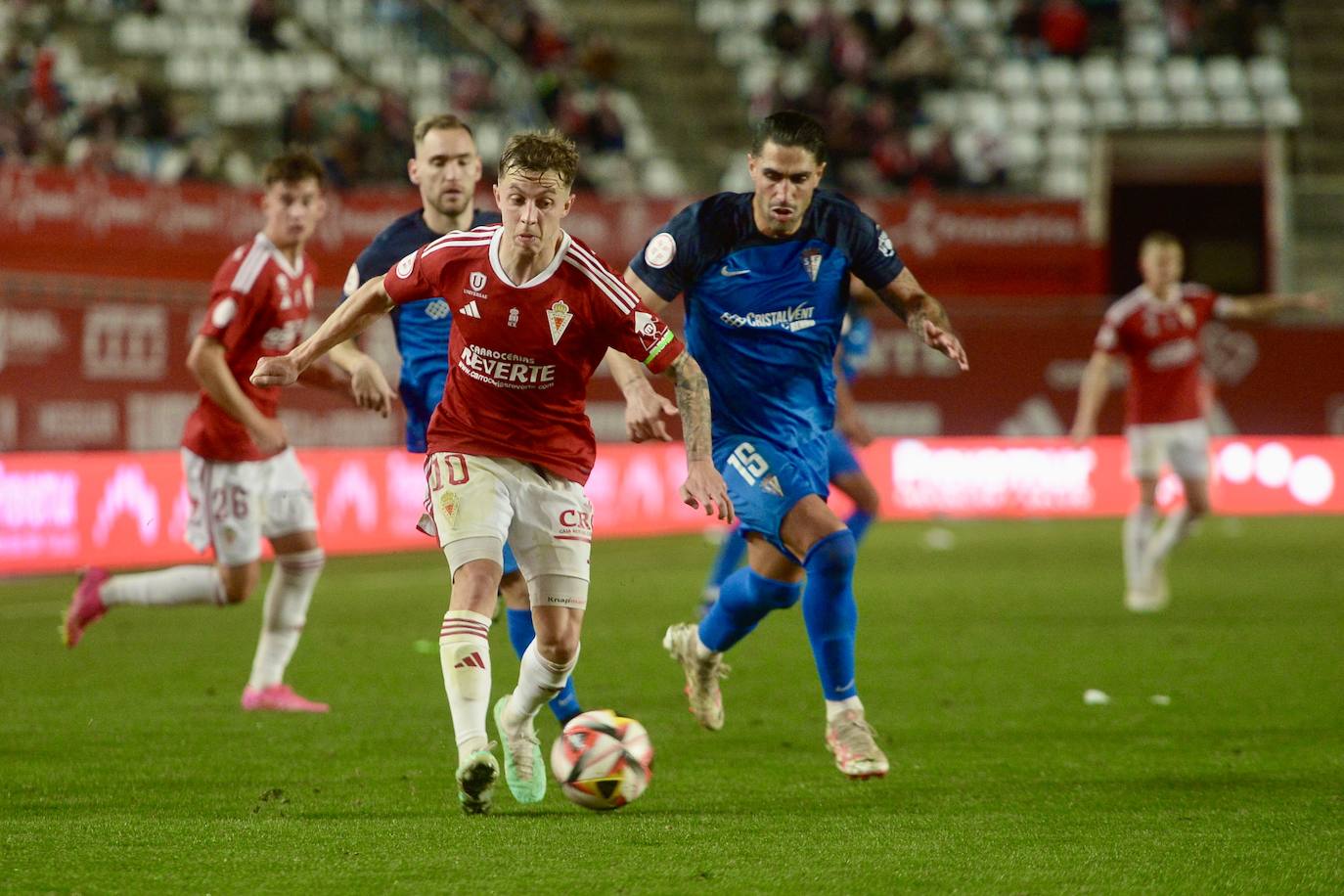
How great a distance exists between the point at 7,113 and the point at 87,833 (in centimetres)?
1384

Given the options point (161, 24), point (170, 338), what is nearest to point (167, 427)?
point (170, 338)

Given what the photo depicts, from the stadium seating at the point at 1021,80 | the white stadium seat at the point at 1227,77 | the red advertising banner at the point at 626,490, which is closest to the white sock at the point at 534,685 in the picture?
the red advertising banner at the point at 626,490

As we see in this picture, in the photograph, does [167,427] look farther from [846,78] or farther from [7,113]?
[846,78]

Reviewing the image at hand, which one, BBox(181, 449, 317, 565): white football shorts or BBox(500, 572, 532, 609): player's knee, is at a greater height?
BBox(181, 449, 317, 565): white football shorts

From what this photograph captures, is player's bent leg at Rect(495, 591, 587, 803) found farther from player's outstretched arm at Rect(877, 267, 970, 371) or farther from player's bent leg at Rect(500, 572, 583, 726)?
player's outstretched arm at Rect(877, 267, 970, 371)

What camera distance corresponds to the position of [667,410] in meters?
5.51

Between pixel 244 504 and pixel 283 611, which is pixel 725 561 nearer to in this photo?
pixel 283 611

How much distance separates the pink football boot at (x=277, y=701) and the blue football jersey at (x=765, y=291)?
232 cm

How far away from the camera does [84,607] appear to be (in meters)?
8.70

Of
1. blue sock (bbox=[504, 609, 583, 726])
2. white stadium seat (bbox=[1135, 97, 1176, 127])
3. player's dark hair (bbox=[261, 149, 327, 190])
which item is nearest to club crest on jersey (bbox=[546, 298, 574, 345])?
blue sock (bbox=[504, 609, 583, 726])

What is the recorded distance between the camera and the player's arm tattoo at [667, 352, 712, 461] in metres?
5.66

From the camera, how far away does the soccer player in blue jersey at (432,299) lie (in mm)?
6875

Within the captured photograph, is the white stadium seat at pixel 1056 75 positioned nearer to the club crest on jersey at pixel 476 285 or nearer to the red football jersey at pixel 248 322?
the red football jersey at pixel 248 322

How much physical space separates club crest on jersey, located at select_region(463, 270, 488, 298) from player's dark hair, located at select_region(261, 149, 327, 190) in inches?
93.7
